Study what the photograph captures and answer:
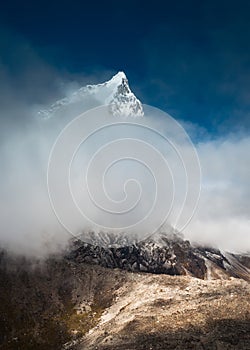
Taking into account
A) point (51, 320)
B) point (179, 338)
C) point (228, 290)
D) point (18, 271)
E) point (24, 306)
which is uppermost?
point (18, 271)

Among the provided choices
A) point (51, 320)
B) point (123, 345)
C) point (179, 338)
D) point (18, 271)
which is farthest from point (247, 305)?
point (18, 271)

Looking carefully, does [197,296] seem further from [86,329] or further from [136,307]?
[86,329]

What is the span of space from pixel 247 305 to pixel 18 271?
111 meters

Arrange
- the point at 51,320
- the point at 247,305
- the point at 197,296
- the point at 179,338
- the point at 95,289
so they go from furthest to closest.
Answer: the point at 95,289 < the point at 51,320 < the point at 197,296 < the point at 247,305 < the point at 179,338

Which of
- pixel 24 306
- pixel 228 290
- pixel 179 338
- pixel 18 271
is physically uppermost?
pixel 18 271

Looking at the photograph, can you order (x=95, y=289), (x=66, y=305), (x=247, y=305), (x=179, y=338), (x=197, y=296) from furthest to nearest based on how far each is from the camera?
(x=95, y=289) < (x=66, y=305) < (x=197, y=296) < (x=247, y=305) < (x=179, y=338)

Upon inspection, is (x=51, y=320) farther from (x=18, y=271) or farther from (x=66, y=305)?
(x=18, y=271)

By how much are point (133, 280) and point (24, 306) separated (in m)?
50.5

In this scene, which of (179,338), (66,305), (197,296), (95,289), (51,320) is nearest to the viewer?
(179,338)

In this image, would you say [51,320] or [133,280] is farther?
[133,280]

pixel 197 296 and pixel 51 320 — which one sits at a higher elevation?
pixel 51 320

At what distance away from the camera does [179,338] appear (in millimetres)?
105562

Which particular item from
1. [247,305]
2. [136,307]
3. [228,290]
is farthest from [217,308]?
[136,307]

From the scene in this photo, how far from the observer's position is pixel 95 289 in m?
179
